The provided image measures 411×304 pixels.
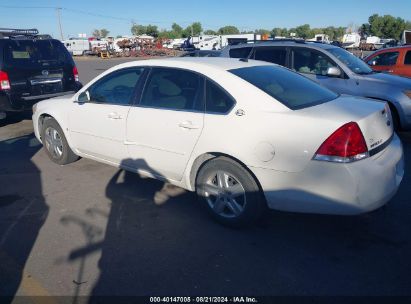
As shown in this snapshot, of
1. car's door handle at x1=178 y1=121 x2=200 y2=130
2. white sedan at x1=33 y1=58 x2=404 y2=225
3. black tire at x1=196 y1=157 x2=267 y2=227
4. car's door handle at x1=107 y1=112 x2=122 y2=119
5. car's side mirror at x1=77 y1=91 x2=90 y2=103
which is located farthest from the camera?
car's side mirror at x1=77 y1=91 x2=90 y2=103

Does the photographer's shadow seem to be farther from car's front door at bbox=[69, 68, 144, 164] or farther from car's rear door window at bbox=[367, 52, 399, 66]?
car's rear door window at bbox=[367, 52, 399, 66]

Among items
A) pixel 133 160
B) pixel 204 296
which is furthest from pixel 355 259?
pixel 133 160

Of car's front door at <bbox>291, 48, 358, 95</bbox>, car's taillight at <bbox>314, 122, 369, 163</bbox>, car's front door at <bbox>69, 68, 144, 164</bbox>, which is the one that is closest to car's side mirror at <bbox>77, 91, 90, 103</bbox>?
car's front door at <bbox>69, 68, 144, 164</bbox>

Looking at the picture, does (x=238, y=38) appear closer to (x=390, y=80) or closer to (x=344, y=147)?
(x=390, y=80)

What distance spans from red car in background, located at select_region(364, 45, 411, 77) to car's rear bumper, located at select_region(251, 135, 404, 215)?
6684 millimetres

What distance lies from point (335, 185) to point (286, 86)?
4.11 ft

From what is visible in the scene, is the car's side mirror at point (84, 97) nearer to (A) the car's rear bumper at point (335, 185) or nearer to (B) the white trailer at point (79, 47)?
(A) the car's rear bumper at point (335, 185)

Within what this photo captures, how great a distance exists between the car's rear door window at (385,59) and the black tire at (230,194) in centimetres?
783

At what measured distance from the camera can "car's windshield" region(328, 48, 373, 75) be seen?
6594 millimetres

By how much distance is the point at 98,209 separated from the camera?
397cm

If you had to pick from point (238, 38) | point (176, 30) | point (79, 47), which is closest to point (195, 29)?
point (176, 30)

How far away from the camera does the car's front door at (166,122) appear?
3.54 m

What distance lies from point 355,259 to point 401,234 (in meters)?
0.66

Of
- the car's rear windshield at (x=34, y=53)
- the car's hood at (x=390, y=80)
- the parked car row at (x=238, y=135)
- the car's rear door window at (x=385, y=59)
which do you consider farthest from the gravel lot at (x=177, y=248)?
the car's rear door window at (x=385, y=59)
